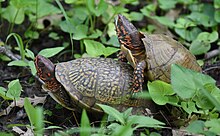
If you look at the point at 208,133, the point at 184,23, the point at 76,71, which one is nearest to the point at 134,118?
the point at 208,133

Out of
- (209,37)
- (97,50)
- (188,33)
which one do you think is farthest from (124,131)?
(188,33)

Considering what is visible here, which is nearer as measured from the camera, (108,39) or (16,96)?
(16,96)

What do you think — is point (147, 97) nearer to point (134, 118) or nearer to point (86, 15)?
point (134, 118)

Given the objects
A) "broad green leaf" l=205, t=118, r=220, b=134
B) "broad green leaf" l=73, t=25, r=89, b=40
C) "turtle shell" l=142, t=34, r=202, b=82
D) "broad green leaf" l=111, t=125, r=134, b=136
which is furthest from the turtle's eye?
"broad green leaf" l=205, t=118, r=220, b=134

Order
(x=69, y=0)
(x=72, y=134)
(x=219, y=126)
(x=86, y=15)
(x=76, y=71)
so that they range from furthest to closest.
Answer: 1. (x=86, y=15)
2. (x=69, y=0)
3. (x=76, y=71)
4. (x=72, y=134)
5. (x=219, y=126)

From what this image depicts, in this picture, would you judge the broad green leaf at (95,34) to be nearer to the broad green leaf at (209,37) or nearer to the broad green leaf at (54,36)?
the broad green leaf at (54,36)

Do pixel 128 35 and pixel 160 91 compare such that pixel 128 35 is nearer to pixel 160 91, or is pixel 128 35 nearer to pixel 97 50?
pixel 97 50
